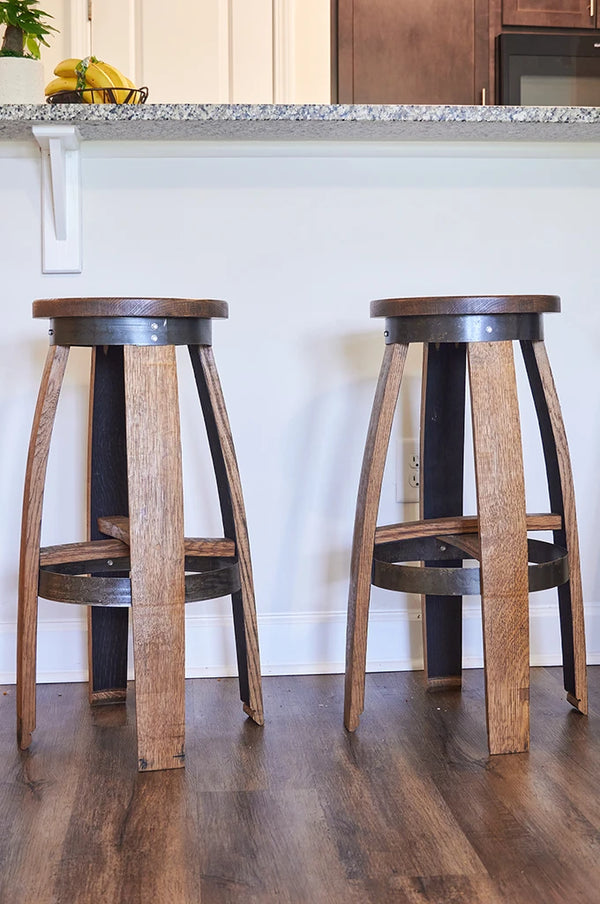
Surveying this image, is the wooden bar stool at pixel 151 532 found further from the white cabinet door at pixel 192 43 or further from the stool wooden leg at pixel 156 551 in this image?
the white cabinet door at pixel 192 43

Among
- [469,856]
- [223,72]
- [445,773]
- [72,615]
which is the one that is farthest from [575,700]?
[223,72]

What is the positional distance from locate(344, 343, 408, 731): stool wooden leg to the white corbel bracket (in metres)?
0.66

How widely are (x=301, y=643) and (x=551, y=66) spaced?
2.61m

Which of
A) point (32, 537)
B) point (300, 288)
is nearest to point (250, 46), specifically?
point (300, 288)

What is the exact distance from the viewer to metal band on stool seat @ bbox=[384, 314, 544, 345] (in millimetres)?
1436

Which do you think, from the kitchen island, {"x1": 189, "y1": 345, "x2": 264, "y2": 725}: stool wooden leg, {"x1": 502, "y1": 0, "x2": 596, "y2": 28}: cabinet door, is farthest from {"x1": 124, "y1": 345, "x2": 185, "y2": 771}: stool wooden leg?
{"x1": 502, "y1": 0, "x2": 596, "y2": 28}: cabinet door

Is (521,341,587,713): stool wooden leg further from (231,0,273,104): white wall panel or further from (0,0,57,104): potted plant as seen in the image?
(231,0,273,104): white wall panel

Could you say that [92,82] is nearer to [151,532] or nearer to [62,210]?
[62,210]

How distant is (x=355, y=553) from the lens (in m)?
1.57

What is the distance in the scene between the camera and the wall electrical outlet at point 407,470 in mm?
1886

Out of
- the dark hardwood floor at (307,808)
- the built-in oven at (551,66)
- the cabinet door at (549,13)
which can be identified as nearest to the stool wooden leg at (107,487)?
the dark hardwood floor at (307,808)

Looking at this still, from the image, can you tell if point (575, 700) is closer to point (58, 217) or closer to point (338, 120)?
point (338, 120)

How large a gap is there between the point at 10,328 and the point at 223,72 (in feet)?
6.46

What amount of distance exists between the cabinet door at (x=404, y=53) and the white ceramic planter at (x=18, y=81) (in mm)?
1945
